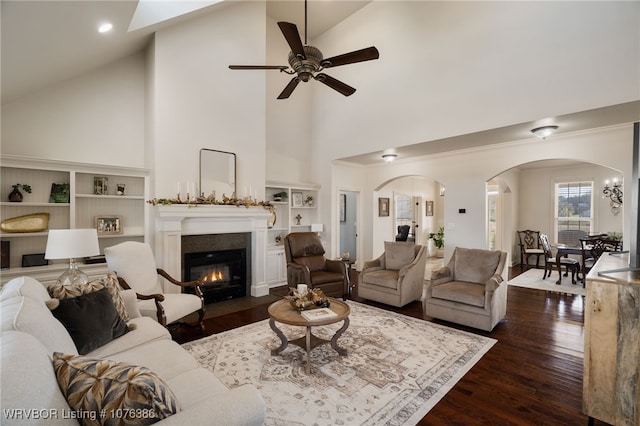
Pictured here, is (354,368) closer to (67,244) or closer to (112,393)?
(112,393)

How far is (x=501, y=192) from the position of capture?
7.63 metres

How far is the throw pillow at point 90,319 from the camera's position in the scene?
6.30 feet

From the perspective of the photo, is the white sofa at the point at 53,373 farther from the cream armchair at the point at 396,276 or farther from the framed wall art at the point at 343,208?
the framed wall art at the point at 343,208

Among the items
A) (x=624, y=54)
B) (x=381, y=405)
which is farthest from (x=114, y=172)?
(x=624, y=54)

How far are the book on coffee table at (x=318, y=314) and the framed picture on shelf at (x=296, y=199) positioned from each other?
373 centimetres

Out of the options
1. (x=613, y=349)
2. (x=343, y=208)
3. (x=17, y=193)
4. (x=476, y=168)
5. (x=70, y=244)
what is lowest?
(x=613, y=349)

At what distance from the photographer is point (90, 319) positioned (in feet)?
6.63

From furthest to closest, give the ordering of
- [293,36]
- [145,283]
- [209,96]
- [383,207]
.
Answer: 1. [383,207]
2. [209,96]
3. [145,283]
4. [293,36]

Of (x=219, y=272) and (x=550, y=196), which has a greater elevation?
(x=550, y=196)

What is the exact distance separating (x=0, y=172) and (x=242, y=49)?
380 centimetres

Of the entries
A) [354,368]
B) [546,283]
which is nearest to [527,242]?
[546,283]

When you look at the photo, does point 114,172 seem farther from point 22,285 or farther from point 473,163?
point 473,163

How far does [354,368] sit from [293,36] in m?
3.06

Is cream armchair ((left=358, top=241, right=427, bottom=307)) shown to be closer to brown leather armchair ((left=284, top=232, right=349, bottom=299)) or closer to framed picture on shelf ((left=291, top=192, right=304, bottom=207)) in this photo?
brown leather armchair ((left=284, top=232, right=349, bottom=299))
